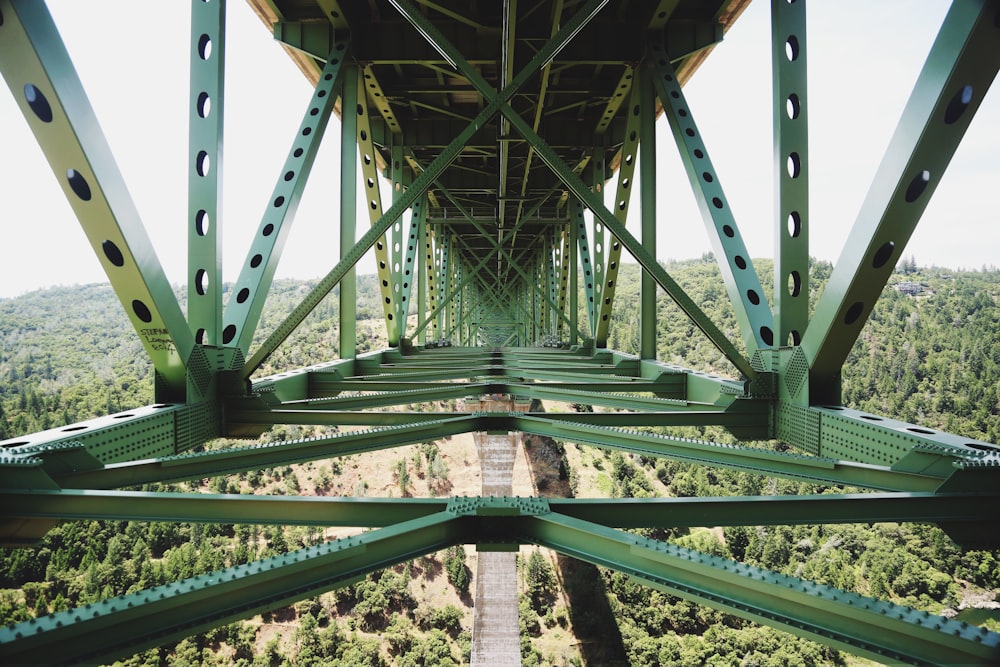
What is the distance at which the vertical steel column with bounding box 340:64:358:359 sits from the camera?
311 inches

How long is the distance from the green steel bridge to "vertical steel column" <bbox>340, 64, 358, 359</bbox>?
5 cm

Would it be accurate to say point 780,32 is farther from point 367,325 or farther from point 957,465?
point 367,325

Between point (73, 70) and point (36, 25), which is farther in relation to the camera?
point (73, 70)

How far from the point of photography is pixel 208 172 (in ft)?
15.8

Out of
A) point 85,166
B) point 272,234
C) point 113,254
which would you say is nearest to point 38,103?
point 85,166

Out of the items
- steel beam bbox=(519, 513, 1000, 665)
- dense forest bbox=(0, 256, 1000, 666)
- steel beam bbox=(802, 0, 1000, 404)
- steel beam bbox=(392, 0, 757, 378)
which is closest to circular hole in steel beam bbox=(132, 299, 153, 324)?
steel beam bbox=(519, 513, 1000, 665)

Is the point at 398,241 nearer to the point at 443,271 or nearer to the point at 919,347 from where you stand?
the point at 443,271

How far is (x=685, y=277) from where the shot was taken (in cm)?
11625

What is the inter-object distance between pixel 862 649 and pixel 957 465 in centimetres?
175

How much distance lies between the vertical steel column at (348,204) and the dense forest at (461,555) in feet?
104

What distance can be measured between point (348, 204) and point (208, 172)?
3195mm

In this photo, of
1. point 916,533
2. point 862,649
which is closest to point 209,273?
point 862,649

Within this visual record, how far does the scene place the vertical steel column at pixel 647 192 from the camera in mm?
8047

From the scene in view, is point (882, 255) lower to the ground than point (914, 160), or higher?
lower
